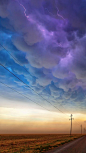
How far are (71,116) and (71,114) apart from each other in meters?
1.46

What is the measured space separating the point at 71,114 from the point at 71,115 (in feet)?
2.81

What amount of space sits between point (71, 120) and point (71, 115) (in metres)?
3.31

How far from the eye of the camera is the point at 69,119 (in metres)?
83.4

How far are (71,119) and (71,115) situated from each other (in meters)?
2.74

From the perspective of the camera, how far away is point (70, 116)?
8525cm

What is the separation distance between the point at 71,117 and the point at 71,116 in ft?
2.33

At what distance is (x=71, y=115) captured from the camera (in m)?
85.4

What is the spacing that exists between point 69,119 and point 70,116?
2.56 meters

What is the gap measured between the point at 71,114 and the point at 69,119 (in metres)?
3.77

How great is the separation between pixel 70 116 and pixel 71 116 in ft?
2.34

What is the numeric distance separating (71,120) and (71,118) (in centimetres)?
132

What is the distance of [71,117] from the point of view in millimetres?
84875

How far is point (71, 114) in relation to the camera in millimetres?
85125

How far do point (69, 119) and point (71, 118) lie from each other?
1.80m
